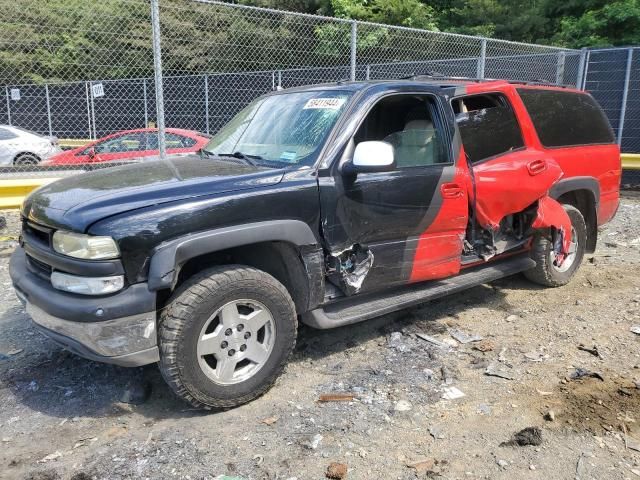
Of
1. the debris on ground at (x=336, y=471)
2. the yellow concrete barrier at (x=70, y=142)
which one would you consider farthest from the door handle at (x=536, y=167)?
the yellow concrete barrier at (x=70, y=142)

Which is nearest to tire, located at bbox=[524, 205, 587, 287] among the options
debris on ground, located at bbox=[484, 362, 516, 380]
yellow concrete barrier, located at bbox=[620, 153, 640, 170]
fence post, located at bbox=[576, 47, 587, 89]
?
debris on ground, located at bbox=[484, 362, 516, 380]

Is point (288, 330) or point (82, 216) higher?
point (82, 216)

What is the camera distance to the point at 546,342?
425 centimetres

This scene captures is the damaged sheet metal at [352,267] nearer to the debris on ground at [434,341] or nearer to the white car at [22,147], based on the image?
the debris on ground at [434,341]

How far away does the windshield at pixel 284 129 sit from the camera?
3.75 m

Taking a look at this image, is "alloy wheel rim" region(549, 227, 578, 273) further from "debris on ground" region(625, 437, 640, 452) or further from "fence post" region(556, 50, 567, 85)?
"fence post" region(556, 50, 567, 85)

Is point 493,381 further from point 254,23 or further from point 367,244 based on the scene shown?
point 254,23

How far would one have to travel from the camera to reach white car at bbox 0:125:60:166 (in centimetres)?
1412

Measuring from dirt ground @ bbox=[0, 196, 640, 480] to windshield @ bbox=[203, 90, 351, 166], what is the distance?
1.49 metres

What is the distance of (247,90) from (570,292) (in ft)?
38.9

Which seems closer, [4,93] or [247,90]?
[247,90]

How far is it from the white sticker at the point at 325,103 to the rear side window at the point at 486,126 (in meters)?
1.05

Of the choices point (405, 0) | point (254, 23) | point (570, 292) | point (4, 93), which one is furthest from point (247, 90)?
point (570, 292)

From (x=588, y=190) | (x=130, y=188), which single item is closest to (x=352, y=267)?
(x=130, y=188)
